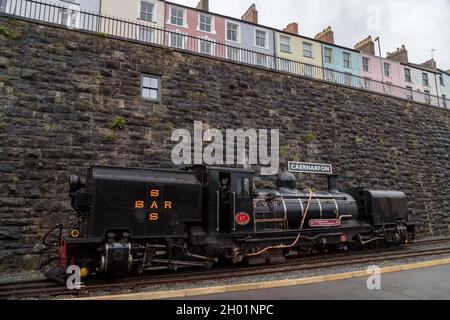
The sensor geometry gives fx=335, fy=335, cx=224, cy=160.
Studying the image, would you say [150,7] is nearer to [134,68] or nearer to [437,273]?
[134,68]

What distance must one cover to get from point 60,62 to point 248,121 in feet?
24.0

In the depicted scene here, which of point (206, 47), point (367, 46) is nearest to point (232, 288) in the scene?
point (206, 47)

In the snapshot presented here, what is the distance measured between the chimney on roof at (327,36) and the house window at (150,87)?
22.0 metres

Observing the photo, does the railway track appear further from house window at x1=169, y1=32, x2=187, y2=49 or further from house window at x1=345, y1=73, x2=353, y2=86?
house window at x1=345, y1=73, x2=353, y2=86

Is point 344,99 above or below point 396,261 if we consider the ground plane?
above

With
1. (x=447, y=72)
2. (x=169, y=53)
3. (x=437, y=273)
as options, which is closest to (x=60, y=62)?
(x=169, y=53)

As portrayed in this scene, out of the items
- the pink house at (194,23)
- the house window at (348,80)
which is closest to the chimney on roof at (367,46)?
the house window at (348,80)

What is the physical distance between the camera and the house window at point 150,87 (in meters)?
12.3

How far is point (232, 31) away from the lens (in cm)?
2600

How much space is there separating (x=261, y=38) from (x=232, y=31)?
7.92ft

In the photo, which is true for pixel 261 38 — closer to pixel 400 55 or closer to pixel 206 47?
pixel 206 47

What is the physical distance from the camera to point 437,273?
746 cm

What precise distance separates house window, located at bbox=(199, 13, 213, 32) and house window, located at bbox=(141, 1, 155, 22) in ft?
12.2
